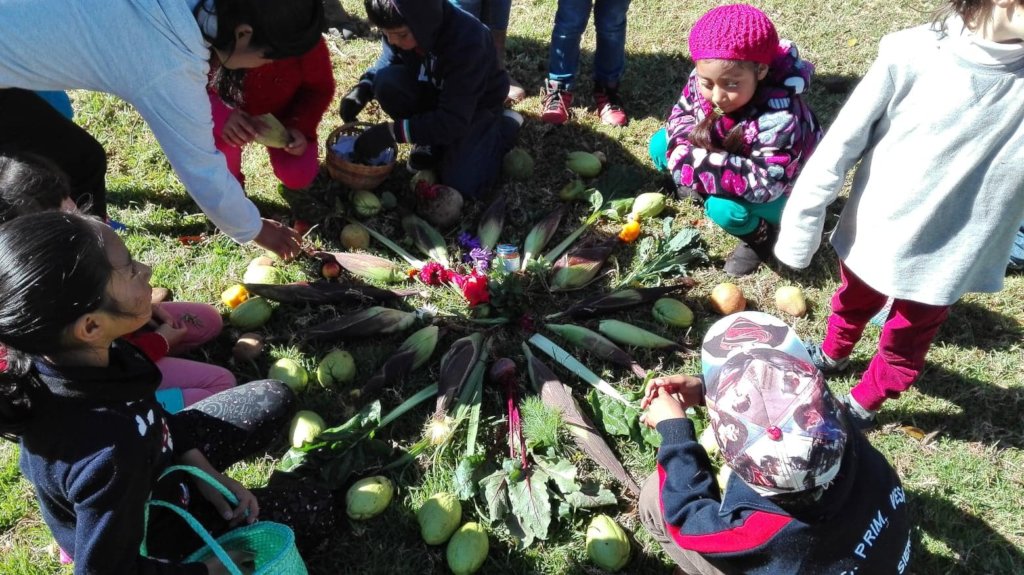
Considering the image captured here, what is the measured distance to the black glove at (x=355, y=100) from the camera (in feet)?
15.5

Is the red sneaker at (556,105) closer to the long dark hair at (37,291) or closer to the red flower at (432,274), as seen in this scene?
the red flower at (432,274)

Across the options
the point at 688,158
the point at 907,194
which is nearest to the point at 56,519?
the point at 907,194

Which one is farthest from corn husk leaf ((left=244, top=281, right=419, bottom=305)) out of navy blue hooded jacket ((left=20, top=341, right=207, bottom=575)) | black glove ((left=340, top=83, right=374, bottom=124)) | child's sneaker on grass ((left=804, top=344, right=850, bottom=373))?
child's sneaker on grass ((left=804, top=344, right=850, bottom=373))

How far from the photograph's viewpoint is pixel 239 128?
3.80m

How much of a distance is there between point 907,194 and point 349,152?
3.03 meters

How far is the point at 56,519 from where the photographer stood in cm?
207

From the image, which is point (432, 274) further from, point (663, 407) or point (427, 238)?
point (663, 407)

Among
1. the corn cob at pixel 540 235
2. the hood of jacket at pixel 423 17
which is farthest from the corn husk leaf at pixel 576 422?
the hood of jacket at pixel 423 17

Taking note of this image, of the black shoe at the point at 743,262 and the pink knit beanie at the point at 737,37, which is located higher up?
the pink knit beanie at the point at 737,37

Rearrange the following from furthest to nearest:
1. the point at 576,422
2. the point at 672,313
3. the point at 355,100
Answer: the point at 355,100 → the point at 672,313 → the point at 576,422

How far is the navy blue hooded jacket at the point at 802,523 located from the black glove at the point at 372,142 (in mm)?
2735

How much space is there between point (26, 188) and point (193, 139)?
1.95ft

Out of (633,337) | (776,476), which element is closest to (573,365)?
(633,337)

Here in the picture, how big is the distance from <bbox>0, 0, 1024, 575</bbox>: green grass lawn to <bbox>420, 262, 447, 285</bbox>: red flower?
9 centimetres
